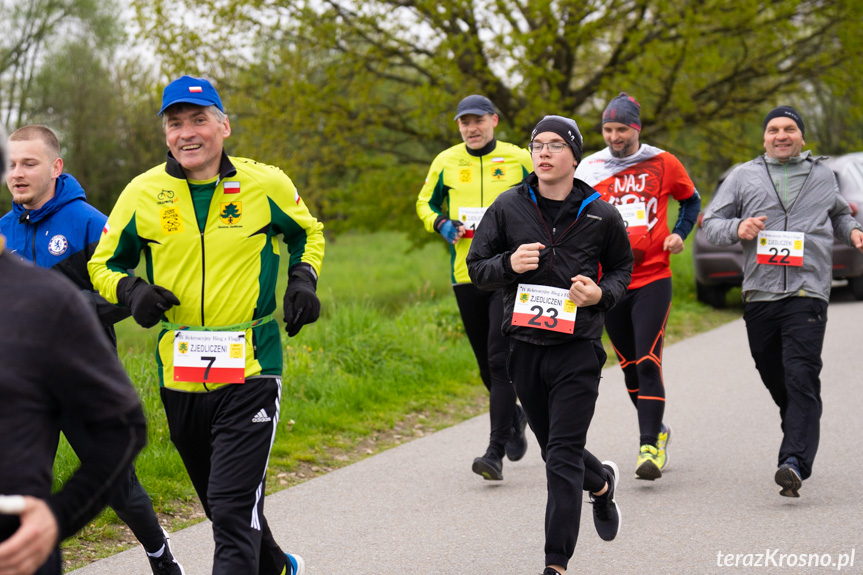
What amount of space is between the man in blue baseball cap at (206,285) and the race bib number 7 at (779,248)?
9.81ft

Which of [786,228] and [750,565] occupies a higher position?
[786,228]

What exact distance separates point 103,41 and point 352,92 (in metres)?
17.9

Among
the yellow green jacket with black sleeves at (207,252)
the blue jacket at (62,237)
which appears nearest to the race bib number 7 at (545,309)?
the yellow green jacket with black sleeves at (207,252)

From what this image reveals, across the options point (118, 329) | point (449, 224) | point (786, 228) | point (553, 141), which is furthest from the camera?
point (118, 329)

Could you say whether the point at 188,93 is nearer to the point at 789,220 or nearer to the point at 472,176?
the point at 472,176

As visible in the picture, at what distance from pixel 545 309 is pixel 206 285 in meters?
1.45

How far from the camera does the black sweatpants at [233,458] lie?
351 centimetres

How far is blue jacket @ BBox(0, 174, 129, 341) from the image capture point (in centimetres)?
439

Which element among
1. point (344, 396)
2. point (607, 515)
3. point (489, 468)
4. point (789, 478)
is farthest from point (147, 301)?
point (344, 396)

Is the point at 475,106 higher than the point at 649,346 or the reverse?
higher

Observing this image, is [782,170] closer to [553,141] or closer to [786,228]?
[786,228]

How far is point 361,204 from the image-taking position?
1582cm

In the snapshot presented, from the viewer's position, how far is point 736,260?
510 inches

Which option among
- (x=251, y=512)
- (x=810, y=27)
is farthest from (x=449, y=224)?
(x=810, y=27)
